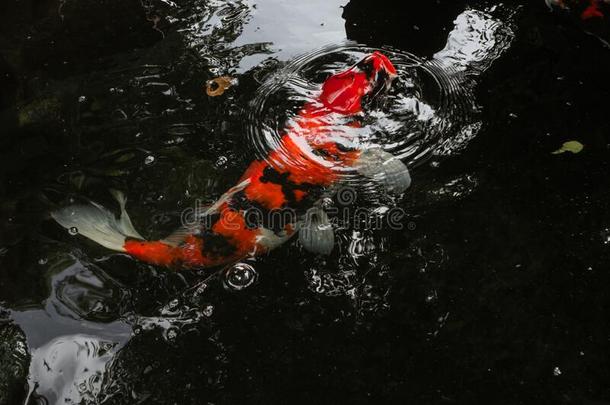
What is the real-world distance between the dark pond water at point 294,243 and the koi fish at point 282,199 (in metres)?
0.09

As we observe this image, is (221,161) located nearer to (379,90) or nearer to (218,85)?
(218,85)

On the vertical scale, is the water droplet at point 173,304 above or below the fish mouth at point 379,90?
below

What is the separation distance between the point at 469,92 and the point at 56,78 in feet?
9.43

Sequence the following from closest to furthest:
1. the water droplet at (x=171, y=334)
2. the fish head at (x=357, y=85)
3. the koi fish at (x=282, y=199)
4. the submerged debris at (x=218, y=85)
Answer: the water droplet at (x=171, y=334) < the koi fish at (x=282, y=199) < the fish head at (x=357, y=85) < the submerged debris at (x=218, y=85)

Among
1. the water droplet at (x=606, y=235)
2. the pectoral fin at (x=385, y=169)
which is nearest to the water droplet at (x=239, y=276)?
the pectoral fin at (x=385, y=169)

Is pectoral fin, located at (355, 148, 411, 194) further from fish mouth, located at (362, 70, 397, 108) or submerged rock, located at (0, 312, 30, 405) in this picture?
submerged rock, located at (0, 312, 30, 405)

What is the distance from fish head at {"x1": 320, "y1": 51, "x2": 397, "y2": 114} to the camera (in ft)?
10.9

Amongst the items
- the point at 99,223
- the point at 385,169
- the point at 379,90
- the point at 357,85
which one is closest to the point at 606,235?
the point at 385,169

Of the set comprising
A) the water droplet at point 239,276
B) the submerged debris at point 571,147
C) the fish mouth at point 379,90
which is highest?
the fish mouth at point 379,90

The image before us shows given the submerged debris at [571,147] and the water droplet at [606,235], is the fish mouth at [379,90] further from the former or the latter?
the water droplet at [606,235]

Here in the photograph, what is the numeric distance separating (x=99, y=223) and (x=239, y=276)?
855 millimetres

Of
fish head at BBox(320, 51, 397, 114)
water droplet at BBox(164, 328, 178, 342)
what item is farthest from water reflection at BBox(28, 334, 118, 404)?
fish head at BBox(320, 51, 397, 114)

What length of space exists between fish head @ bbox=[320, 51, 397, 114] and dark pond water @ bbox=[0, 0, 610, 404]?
0.64 feet

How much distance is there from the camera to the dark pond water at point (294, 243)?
237cm
